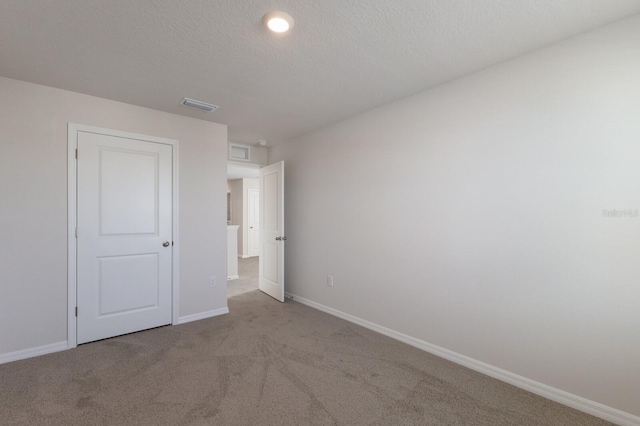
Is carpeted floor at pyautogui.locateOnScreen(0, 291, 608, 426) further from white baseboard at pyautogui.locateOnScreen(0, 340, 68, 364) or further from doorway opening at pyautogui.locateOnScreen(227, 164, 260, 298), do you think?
doorway opening at pyautogui.locateOnScreen(227, 164, 260, 298)

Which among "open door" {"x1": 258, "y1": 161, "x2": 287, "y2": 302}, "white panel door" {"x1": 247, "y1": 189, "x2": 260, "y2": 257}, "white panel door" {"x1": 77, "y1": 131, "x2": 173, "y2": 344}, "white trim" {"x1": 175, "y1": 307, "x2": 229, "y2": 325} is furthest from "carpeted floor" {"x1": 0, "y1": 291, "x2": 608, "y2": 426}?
"white panel door" {"x1": 247, "y1": 189, "x2": 260, "y2": 257}

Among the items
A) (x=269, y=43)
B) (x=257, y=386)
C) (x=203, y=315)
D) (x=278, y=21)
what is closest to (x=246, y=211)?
(x=203, y=315)

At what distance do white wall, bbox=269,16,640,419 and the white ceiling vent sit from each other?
1678 mm

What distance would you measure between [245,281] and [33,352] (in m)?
3.18

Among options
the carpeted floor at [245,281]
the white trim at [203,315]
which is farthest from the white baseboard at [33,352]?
the carpeted floor at [245,281]

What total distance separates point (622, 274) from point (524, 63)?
5.21ft

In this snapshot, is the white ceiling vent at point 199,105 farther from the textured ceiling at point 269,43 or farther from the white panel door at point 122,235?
the white panel door at point 122,235

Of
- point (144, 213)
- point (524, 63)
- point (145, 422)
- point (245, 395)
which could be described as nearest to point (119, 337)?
point (144, 213)

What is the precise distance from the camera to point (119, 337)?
2988 millimetres

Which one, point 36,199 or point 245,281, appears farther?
point 245,281

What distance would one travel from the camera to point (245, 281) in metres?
5.56

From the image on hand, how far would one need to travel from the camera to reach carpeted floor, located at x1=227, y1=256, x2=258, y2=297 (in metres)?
4.87

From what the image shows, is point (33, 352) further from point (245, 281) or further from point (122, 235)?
point (245, 281)

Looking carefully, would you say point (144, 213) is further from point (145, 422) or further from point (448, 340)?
point (448, 340)
